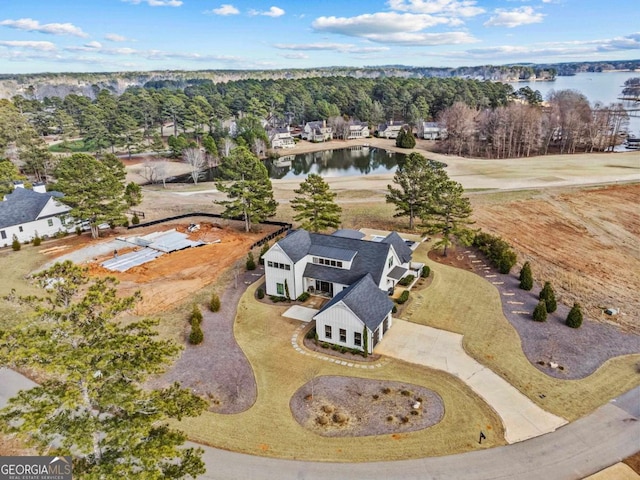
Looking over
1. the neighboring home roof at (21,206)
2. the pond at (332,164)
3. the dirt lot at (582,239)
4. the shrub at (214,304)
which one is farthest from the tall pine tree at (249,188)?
the pond at (332,164)

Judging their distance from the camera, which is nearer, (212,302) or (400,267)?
(212,302)

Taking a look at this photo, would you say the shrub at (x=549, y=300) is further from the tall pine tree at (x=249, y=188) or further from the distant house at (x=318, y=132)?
the distant house at (x=318, y=132)

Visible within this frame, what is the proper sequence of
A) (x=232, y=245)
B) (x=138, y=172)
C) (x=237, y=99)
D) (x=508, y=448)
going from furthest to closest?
(x=237, y=99) → (x=138, y=172) → (x=232, y=245) → (x=508, y=448)

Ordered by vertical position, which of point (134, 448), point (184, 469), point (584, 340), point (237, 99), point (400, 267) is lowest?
point (584, 340)

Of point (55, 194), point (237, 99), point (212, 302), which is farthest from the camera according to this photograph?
point (237, 99)

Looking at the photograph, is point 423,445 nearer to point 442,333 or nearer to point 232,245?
point 442,333

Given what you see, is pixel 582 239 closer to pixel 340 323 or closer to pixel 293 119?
pixel 340 323

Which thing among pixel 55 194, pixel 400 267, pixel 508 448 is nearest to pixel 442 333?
pixel 400 267

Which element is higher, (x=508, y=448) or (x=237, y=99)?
(x=237, y=99)
